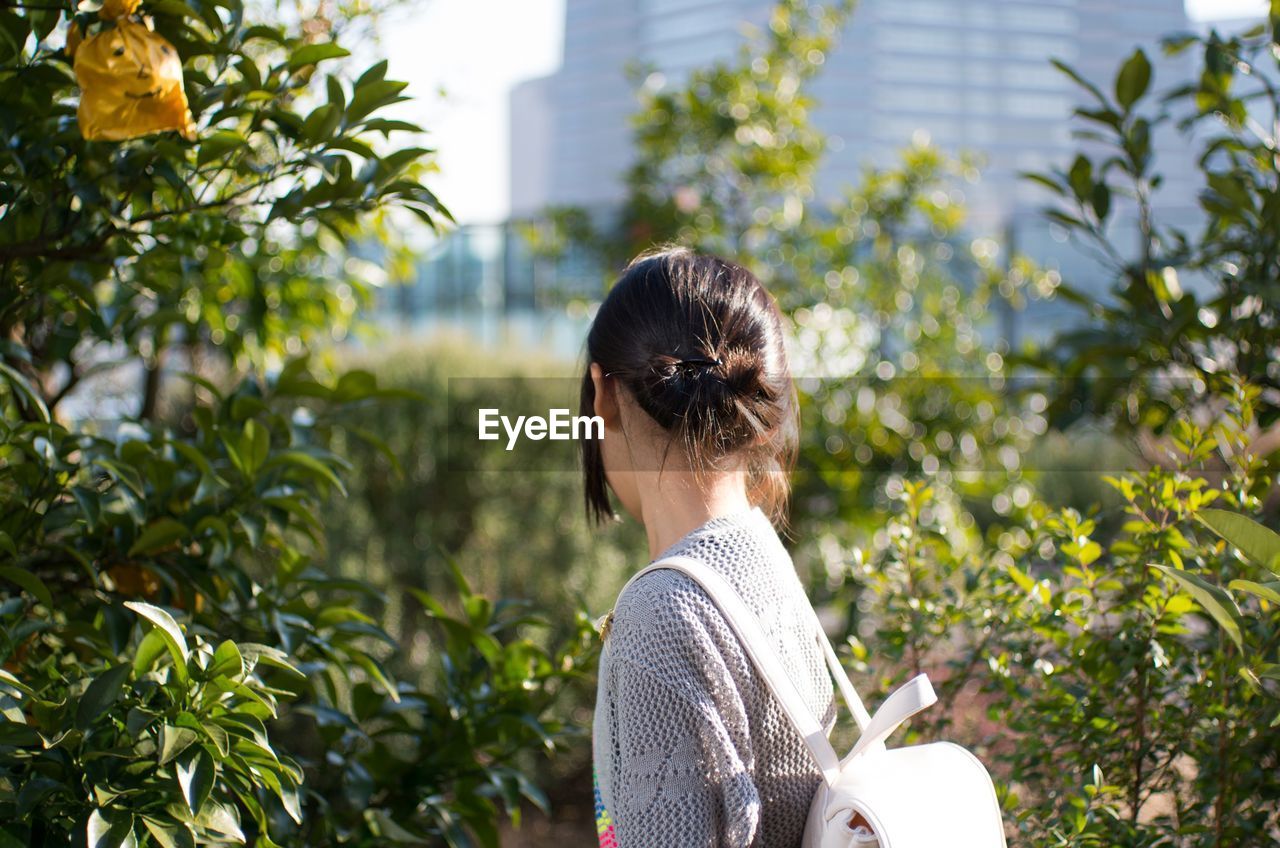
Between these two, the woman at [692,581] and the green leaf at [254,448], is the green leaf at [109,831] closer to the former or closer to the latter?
the woman at [692,581]

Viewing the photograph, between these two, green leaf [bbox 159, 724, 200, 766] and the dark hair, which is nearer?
green leaf [bbox 159, 724, 200, 766]

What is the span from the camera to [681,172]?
161 inches

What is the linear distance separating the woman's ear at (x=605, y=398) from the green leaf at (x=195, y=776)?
1.85 ft

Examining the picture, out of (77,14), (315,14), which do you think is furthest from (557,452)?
(77,14)

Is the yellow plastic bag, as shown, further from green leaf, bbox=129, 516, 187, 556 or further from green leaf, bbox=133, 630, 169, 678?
green leaf, bbox=133, 630, 169, 678

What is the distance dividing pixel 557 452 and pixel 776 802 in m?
3.23

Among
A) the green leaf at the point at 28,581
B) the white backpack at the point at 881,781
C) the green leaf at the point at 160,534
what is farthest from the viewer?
the green leaf at the point at 160,534

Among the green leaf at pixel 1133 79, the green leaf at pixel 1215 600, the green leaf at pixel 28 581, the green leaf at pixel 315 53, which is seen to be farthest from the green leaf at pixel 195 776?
the green leaf at pixel 1133 79

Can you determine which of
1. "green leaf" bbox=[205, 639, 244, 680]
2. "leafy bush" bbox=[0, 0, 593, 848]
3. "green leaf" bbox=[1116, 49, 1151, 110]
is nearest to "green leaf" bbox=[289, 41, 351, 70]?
"leafy bush" bbox=[0, 0, 593, 848]

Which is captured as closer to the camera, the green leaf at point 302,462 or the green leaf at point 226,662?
the green leaf at point 226,662

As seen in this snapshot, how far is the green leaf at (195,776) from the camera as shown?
1077 mm

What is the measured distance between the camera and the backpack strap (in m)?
1.06

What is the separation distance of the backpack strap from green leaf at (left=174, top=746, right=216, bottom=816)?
0.48 meters

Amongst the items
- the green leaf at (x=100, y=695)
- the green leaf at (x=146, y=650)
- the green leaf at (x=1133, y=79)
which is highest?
the green leaf at (x=1133, y=79)
